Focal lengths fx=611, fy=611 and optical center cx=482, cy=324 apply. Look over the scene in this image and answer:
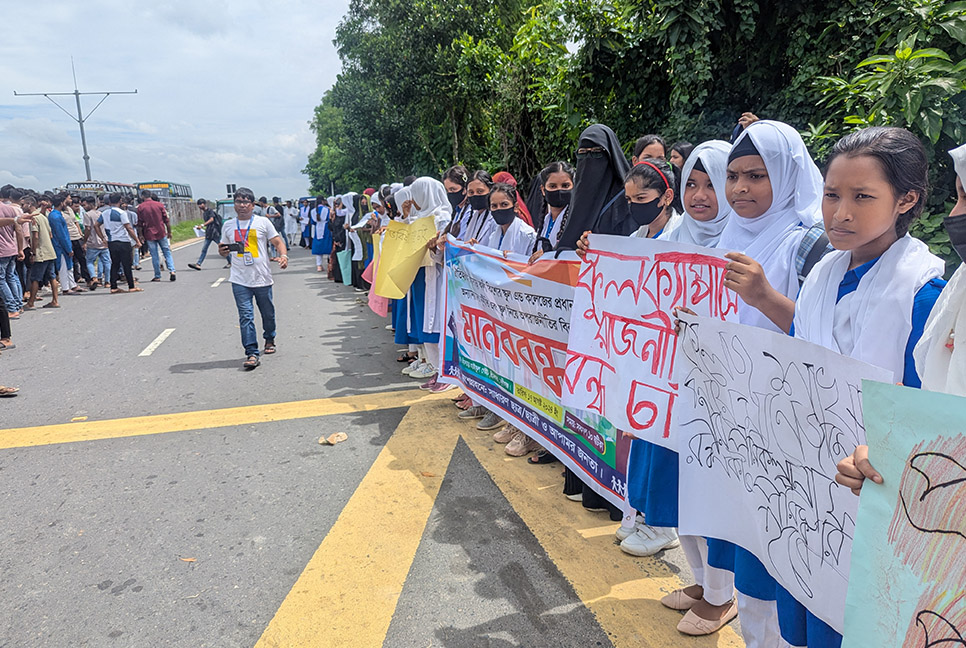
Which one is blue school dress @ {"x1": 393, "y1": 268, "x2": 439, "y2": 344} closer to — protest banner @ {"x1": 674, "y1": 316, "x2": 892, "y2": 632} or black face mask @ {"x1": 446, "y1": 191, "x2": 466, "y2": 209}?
black face mask @ {"x1": 446, "y1": 191, "x2": 466, "y2": 209}

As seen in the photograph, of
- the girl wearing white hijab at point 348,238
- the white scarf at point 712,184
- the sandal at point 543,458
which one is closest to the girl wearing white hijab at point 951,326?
the white scarf at point 712,184

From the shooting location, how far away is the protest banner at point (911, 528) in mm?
1208

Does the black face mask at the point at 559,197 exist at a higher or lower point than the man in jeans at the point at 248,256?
higher

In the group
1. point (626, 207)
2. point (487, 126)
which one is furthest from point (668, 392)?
point (487, 126)

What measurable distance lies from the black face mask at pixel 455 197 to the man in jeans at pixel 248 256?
1.96 meters

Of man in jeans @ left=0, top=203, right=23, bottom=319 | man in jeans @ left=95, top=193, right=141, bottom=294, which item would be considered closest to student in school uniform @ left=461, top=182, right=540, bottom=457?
man in jeans @ left=0, top=203, right=23, bottom=319

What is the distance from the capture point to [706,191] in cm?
251

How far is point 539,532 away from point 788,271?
196cm

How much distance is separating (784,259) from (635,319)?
71 centimetres

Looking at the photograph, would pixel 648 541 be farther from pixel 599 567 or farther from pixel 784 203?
pixel 784 203

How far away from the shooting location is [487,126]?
14.1m

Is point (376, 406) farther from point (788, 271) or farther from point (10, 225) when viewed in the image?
point (10, 225)

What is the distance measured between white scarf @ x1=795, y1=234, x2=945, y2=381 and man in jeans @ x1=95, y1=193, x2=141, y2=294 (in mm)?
13536

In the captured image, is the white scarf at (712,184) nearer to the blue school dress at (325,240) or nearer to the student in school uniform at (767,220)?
the student in school uniform at (767,220)
